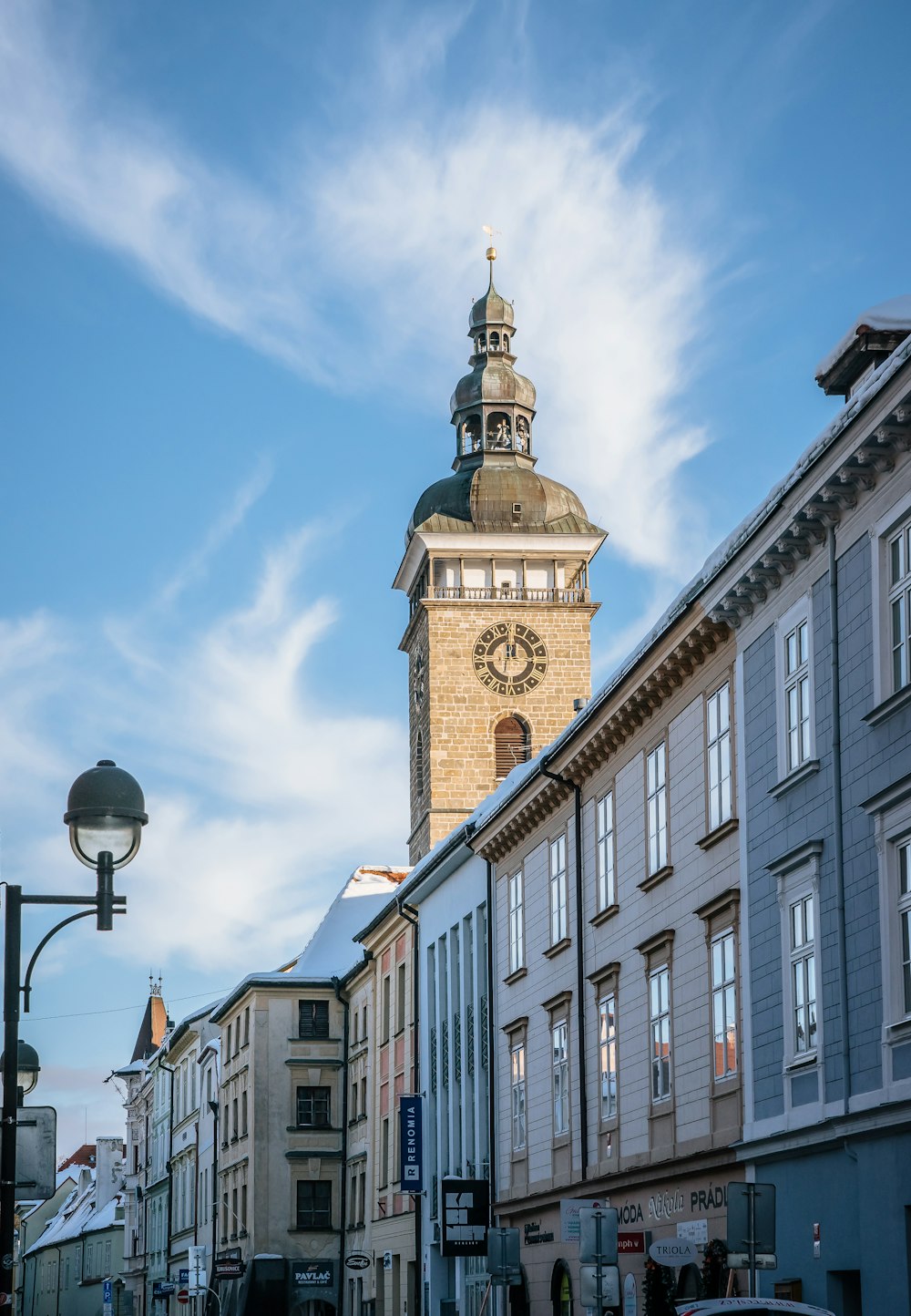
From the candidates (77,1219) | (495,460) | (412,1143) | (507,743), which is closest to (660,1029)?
(412,1143)

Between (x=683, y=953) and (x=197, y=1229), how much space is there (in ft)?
189

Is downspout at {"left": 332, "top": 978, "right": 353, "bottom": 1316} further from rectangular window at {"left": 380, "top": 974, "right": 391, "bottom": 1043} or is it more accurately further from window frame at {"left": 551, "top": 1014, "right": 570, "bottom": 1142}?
window frame at {"left": 551, "top": 1014, "right": 570, "bottom": 1142}

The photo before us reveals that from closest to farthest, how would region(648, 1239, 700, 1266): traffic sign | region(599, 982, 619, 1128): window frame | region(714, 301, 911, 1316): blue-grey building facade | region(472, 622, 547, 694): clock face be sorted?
region(714, 301, 911, 1316): blue-grey building facade, region(648, 1239, 700, 1266): traffic sign, region(599, 982, 619, 1128): window frame, region(472, 622, 547, 694): clock face

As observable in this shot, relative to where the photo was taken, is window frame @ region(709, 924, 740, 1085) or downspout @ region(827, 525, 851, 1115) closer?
downspout @ region(827, 525, 851, 1115)

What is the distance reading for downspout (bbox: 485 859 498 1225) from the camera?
39156mm

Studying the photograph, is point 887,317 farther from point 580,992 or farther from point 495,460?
point 495,460

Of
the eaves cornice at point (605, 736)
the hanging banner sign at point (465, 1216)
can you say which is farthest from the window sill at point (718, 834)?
the hanging banner sign at point (465, 1216)

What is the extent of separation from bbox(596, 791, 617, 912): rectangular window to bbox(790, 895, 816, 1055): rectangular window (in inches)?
339

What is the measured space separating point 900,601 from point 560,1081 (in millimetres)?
16304

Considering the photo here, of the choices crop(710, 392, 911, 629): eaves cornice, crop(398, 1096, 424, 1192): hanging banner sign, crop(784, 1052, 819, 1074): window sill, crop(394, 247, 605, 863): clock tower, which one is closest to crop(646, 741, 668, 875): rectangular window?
crop(710, 392, 911, 629): eaves cornice

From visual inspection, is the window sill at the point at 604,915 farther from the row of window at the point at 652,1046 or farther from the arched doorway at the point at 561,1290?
the arched doorway at the point at 561,1290

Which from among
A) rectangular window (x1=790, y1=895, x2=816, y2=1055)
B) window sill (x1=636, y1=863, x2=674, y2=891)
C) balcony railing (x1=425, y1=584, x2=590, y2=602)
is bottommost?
rectangular window (x1=790, y1=895, x2=816, y2=1055)

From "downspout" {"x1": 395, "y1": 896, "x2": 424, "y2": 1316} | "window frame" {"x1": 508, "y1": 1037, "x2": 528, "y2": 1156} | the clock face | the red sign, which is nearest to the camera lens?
the red sign

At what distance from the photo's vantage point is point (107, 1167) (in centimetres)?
13100
